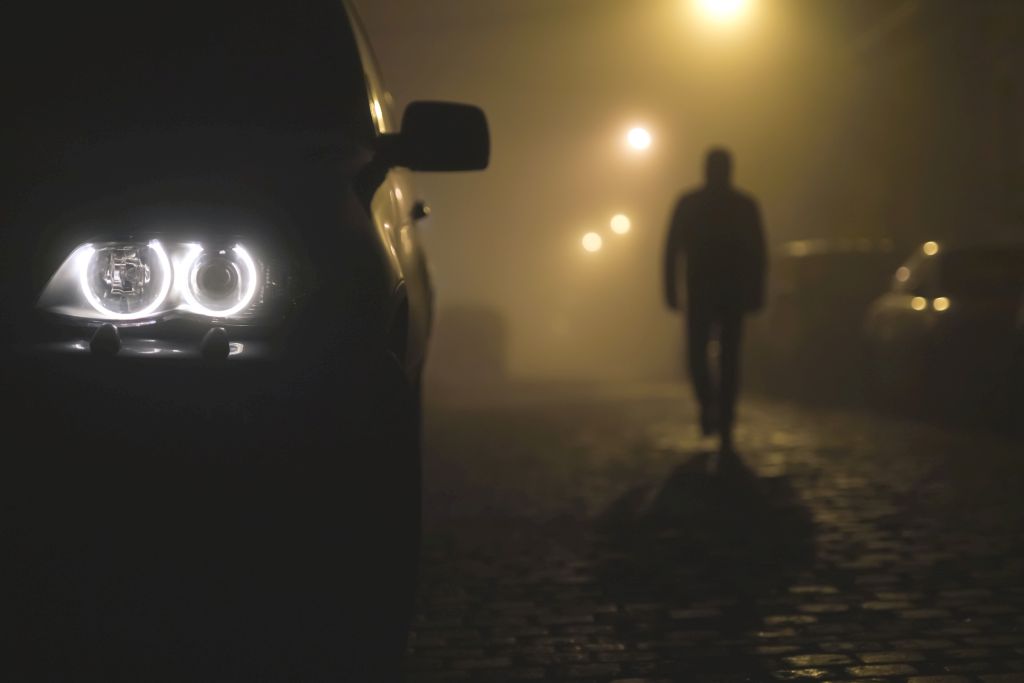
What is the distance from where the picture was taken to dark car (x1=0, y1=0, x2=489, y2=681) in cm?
294

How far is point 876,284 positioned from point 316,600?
14.7 metres

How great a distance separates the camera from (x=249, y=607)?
3.36 metres

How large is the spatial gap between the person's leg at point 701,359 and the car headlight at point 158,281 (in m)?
7.01

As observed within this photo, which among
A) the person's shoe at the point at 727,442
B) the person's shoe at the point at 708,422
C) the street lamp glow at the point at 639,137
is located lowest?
the person's shoe at the point at 727,442

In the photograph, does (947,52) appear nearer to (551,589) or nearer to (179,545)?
(551,589)

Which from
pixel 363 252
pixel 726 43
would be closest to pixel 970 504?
pixel 363 252

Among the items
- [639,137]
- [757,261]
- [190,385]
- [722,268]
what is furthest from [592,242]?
[190,385]

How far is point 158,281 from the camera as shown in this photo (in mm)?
3098

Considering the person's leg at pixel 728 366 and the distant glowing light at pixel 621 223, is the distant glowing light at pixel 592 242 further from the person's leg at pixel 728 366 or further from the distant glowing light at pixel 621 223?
the person's leg at pixel 728 366

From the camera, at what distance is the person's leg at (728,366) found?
9820 mm

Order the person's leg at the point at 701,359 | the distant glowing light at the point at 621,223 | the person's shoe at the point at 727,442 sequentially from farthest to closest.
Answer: the distant glowing light at the point at 621,223 → the person's leg at the point at 701,359 → the person's shoe at the point at 727,442

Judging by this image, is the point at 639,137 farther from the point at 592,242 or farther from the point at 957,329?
the point at 957,329

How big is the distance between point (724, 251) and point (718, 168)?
0.60 m

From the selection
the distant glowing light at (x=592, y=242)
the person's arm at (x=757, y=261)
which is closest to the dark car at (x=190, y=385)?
the person's arm at (x=757, y=261)
